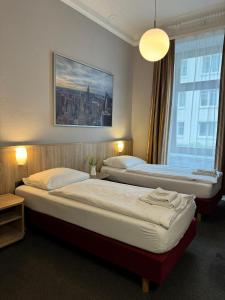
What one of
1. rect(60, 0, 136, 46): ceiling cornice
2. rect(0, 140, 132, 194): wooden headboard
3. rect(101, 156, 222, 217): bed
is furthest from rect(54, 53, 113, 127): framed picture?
rect(101, 156, 222, 217): bed

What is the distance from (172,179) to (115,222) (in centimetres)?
163

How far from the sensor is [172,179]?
3.13 m

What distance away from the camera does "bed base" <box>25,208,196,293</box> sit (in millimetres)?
1577

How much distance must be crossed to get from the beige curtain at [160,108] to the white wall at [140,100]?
192mm

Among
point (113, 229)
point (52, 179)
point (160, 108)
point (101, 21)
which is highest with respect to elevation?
point (101, 21)

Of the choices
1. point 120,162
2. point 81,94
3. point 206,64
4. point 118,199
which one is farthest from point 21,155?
point 206,64

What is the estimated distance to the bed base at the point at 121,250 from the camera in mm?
1577

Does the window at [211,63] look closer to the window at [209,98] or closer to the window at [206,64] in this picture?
the window at [206,64]

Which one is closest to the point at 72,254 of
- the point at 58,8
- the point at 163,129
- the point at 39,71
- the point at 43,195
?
the point at 43,195

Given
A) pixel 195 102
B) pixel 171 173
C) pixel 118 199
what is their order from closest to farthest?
pixel 118 199 < pixel 171 173 < pixel 195 102

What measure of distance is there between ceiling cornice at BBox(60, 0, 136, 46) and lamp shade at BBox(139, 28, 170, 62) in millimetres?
1447

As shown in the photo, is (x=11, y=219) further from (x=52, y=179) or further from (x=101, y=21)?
(x=101, y=21)

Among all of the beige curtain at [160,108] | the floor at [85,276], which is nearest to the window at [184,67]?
the beige curtain at [160,108]

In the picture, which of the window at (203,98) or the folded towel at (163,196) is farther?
the window at (203,98)
